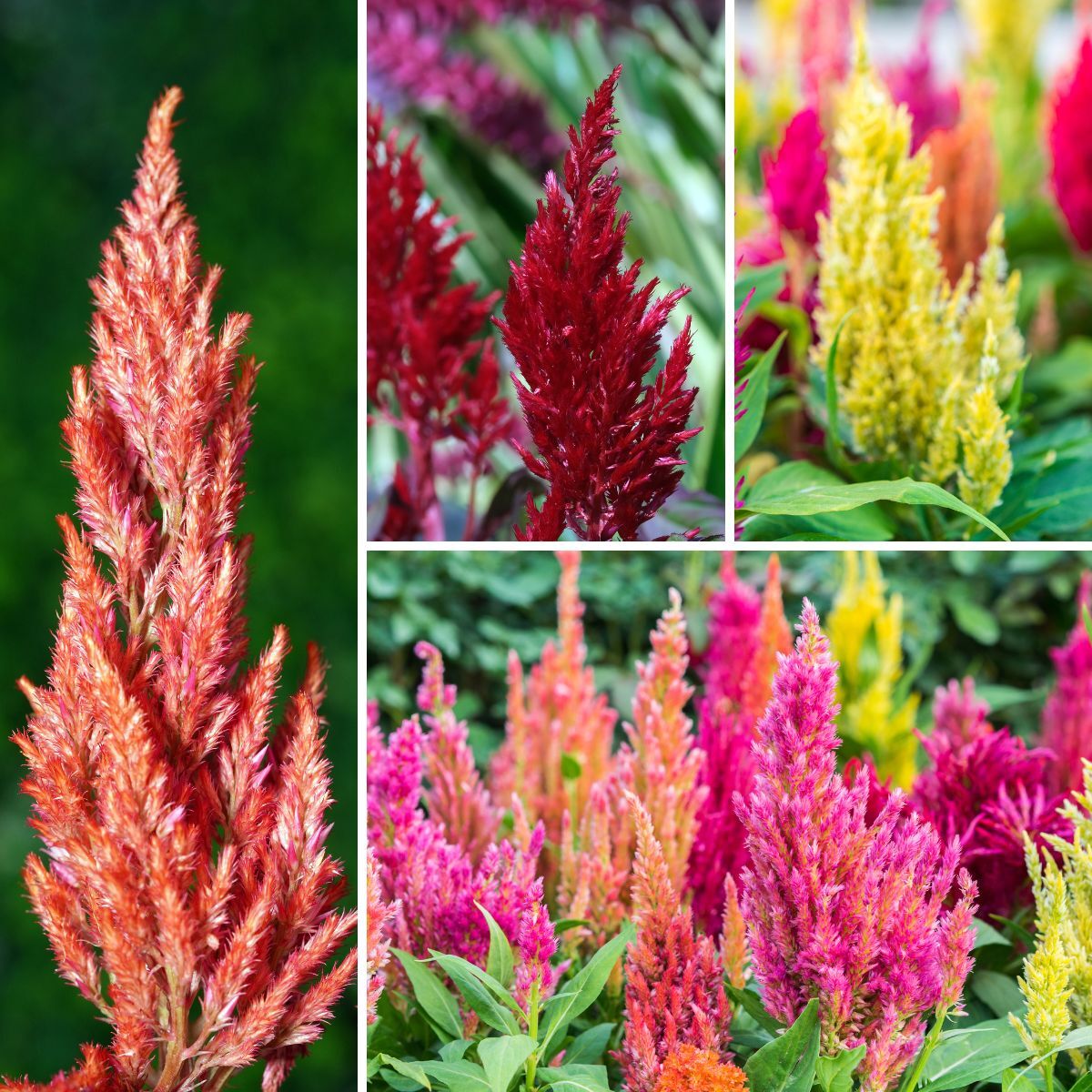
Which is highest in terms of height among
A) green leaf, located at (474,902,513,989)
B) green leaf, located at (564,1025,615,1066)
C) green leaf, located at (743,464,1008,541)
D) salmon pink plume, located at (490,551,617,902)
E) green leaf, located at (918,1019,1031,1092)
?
green leaf, located at (743,464,1008,541)

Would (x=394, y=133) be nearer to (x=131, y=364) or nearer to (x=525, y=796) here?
(x=131, y=364)

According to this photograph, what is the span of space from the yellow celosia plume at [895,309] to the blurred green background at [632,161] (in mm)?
124

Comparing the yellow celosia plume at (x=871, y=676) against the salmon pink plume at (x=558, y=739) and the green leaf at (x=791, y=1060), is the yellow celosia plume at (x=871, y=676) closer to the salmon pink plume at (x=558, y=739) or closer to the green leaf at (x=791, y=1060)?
the salmon pink plume at (x=558, y=739)

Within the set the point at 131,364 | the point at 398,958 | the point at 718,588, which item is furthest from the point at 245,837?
the point at 718,588

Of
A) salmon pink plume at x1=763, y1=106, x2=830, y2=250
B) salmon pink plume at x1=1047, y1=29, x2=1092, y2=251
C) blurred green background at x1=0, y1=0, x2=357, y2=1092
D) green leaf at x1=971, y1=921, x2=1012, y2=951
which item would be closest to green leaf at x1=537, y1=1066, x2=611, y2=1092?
green leaf at x1=971, y1=921, x2=1012, y2=951

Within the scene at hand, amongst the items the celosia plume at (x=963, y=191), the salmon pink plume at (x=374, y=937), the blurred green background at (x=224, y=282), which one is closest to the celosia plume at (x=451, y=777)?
the salmon pink plume at (x=374, y=937)

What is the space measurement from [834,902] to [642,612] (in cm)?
73

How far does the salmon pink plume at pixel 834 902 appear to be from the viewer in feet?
2.75

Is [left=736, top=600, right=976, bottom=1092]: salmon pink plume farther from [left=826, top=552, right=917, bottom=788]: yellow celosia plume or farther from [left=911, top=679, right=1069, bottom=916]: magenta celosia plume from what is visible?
[left=826, top=552, right=917, bottom=788]: yellow celosia plume

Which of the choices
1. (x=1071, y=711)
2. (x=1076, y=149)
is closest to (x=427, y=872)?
(x=1071, y=711)

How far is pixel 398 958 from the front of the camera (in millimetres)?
1028

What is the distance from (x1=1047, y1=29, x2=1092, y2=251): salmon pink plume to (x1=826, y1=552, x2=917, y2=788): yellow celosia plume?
46 centimetres

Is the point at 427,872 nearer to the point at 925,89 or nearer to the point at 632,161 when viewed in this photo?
the point at 632,161

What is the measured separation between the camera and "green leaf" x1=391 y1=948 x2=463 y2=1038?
995mm
